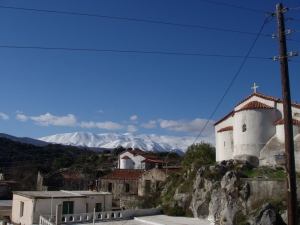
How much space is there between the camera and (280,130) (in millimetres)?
28000

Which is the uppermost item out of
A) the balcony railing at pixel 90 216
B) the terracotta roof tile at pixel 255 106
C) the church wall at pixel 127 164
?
the terracotta roof tile at pixel 255 106

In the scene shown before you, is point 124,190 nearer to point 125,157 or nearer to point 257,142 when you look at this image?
Answer: point 257,142

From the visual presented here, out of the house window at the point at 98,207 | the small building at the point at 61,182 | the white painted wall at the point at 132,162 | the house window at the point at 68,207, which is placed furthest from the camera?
the white painted wall at the point at 132,162

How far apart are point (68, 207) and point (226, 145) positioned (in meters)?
16.1

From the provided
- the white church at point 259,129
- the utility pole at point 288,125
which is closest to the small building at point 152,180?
the white church at point 259,129

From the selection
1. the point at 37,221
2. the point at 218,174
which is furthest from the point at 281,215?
the point at 37,221

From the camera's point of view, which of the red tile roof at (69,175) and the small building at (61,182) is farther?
the red tile roof at (69,175)

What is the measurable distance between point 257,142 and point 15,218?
21.5 m

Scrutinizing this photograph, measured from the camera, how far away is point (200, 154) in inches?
1610

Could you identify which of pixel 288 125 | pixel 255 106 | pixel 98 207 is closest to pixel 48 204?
pixel 98 207

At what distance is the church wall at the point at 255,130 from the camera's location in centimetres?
2912

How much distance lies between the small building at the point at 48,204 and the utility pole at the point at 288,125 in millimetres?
18743

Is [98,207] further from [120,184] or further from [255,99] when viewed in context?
[255,99]

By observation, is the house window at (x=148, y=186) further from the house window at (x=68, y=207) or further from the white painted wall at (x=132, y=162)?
the white painted wall at (x=132, y=162)
